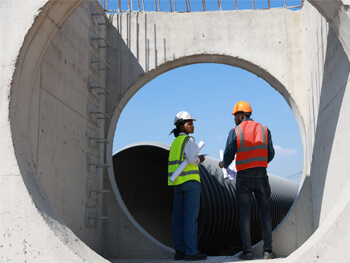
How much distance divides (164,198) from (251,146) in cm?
480

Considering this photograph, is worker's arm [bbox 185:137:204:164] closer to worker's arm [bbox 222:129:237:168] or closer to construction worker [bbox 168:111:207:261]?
construction worker [bbox 168:111:207:261]

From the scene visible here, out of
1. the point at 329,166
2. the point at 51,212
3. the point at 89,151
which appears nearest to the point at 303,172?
the point at 329,166

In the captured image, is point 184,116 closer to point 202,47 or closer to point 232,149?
point 232,149

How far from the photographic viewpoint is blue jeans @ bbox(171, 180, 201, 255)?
4.75 metres

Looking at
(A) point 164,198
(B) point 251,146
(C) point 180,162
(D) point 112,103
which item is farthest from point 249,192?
(A) point 164,198

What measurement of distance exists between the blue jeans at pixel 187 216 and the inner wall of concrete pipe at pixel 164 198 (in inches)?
91.9

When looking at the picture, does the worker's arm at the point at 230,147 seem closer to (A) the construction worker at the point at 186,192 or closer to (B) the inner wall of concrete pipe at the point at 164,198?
(A) the construction worker at the point at 186,192

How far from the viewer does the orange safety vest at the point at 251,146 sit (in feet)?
15.4

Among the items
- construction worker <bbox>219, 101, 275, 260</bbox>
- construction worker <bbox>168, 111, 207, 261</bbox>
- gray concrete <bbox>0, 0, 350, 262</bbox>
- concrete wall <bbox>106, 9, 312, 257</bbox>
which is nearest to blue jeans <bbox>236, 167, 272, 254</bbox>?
construction worker <bbox>219, 101, 275, 260</bbox>

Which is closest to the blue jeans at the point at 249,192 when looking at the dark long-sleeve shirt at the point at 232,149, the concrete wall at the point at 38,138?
the dark long-sleeve shirt at the point at 232,149

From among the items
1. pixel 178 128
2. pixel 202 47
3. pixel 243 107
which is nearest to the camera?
pixel 243 107

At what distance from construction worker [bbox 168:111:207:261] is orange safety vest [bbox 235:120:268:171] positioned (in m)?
0.47

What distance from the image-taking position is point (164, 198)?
365 inches

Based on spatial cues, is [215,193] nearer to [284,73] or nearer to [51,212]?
[284,73]
